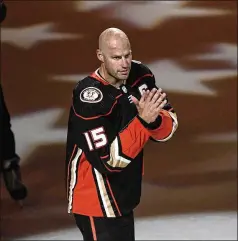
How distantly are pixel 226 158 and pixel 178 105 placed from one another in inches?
14.7

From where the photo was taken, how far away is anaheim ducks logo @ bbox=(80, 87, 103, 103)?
5.22 feet

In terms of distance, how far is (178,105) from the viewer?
3.02m

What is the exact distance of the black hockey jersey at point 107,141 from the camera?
1590 mm

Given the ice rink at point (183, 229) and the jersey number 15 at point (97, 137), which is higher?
the jersey number 15 at point (97, 137)

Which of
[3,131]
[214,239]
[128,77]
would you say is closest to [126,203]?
[128,77]

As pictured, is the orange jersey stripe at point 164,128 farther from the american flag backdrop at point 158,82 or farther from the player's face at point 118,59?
the american flag backdrop at point 158,82

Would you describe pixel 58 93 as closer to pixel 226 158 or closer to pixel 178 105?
pixel 178 105

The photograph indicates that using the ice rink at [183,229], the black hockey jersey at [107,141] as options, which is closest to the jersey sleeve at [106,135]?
the black hockey jersey at [107,141]

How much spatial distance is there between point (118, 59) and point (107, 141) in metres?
0.22

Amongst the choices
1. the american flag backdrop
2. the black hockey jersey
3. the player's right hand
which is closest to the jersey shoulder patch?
the black hockey jersey

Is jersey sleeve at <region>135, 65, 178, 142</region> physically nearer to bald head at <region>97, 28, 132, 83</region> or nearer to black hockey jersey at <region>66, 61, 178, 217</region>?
black hockey jersey at <region>66, 61, 178, 217</region>

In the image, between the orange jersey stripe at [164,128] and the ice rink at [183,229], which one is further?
the ice rink at [183,229]

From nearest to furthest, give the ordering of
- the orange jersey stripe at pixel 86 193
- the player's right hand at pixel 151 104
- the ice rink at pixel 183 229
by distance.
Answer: the player's right hand at pixel 151 104 → the orange jersey stripe at pixel 86 193 → the ice rink at pixel 183 229

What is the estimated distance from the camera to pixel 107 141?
1.59 m
